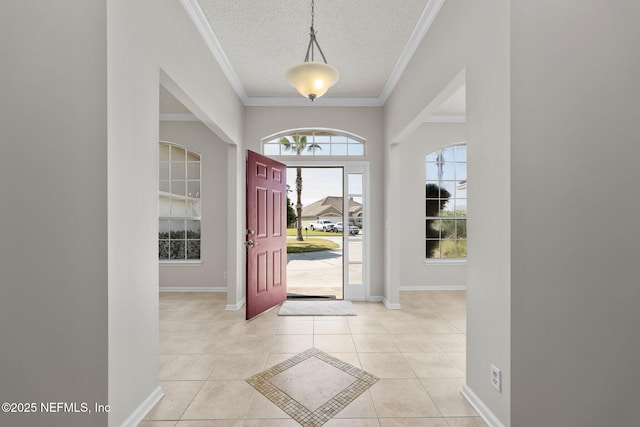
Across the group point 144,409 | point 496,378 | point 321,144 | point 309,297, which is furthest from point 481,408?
point 321,144

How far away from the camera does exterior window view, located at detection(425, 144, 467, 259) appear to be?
17.0ft

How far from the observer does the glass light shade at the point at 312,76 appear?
2152 mm

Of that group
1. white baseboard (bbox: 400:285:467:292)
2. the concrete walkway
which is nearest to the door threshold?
the concrete walkway

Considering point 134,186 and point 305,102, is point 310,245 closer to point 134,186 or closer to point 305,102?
point 305,102

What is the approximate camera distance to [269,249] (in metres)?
4.09

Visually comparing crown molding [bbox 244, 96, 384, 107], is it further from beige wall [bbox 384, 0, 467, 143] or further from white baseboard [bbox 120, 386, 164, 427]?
white baseboard [bbox 120, 386, 164, 427]

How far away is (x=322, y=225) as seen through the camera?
38.3ft

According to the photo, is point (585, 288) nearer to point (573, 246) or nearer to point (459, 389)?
point (573, 246)

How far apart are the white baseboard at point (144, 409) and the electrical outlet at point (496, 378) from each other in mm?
2189

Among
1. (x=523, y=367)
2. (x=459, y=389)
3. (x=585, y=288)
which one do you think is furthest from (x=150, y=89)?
(x=459, y=389)

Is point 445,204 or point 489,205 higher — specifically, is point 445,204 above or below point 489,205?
above

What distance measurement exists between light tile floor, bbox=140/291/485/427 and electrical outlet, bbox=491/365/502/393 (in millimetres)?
307

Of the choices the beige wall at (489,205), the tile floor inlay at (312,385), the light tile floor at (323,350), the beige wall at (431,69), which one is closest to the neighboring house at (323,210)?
the light tile floor at (323,350)

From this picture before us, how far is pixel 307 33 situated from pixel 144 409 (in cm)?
339
